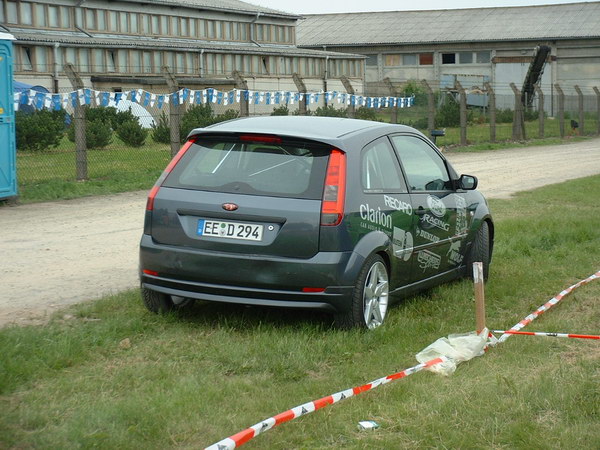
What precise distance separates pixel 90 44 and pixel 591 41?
Result: 3951 centimetres

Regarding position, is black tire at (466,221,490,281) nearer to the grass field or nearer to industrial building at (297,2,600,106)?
the grass field

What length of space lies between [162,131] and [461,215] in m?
16.5

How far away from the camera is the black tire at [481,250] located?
9156mm

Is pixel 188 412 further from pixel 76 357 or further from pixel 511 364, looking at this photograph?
pixel 511 364

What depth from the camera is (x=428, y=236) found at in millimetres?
8109

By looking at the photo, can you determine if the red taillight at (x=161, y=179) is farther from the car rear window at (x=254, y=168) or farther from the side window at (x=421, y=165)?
the side window at (x=421, y=165)

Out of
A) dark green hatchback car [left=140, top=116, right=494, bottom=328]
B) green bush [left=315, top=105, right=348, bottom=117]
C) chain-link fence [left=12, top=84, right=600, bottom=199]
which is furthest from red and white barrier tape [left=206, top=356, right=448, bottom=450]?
green bush [left=315, top=105, right=348, bottom=117]

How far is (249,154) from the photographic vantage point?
7.27 metres

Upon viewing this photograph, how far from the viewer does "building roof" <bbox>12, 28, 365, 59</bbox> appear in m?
53.2

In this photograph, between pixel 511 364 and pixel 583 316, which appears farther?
pixel 583 316

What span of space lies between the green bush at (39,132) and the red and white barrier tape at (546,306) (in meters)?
17.1

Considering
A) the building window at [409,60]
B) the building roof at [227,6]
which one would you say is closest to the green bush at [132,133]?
the building roof at [227,6]

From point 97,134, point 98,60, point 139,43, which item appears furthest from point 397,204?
point 139,43

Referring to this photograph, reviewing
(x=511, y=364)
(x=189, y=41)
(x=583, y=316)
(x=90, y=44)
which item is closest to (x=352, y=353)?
(x=511, y=364)
